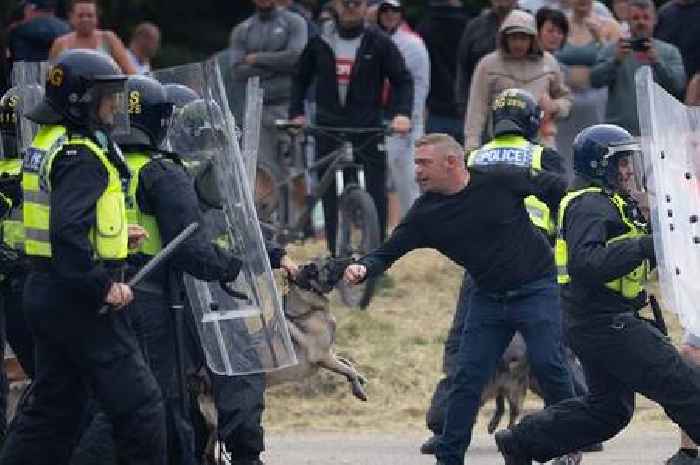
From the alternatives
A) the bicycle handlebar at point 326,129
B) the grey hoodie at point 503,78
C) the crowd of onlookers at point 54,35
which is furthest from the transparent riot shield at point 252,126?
the bicycle handlebar at point 326,129

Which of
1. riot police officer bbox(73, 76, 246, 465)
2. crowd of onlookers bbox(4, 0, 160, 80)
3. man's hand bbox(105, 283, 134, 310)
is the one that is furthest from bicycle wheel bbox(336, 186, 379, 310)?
man's hand bbox(105, 283, 134, 310)

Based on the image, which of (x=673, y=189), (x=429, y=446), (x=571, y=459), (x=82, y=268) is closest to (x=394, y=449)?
(x=429, y=446)

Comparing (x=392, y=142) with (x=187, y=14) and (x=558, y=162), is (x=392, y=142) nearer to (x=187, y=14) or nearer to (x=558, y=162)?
(x=558, y=162)

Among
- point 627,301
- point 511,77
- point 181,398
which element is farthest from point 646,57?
point 181,398

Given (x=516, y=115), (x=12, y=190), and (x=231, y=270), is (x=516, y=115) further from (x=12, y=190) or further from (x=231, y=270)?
(x=231, y=270)

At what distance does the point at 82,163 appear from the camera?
390 inches

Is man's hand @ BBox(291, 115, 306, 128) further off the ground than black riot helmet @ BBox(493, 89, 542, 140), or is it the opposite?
black riot helmet @ BBox(493, 89, 542, 140)

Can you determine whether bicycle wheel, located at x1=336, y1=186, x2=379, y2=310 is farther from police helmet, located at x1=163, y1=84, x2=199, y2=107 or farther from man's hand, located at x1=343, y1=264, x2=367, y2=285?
police helmet, located at x1=163, y1=84, x2=199, y2=107

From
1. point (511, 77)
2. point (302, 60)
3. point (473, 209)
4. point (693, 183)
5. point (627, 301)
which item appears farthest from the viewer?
point (302, 60)

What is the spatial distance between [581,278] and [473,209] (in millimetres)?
1225

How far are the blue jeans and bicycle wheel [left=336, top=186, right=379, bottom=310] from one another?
5.11m

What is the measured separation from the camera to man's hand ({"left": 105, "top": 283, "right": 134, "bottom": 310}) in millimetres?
9891

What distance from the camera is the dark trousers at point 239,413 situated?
11477mm

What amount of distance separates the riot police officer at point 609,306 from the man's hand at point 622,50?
605 cm
